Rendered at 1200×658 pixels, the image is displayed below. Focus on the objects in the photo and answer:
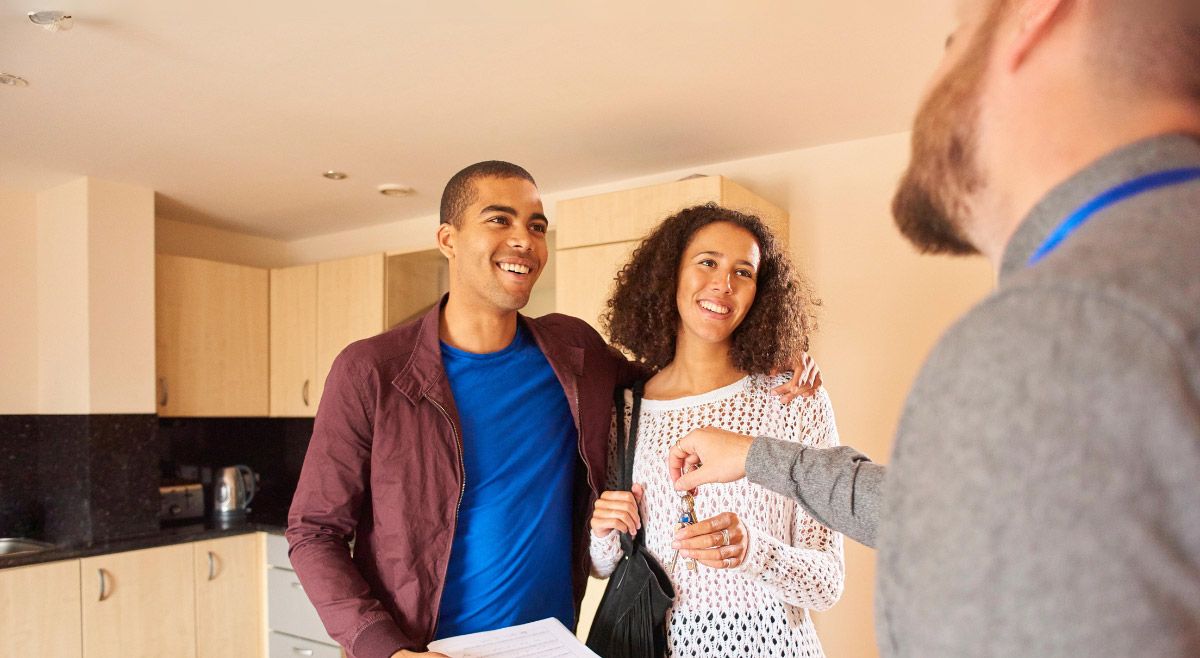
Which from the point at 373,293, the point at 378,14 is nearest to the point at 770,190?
the point at 378,14

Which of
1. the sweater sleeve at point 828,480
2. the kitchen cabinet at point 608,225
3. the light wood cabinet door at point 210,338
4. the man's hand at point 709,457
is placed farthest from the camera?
the light wood cabinet door at point 210,338

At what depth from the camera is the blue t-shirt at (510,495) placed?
1.44 m

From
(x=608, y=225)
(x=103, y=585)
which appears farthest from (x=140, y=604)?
(x=608, y=225)

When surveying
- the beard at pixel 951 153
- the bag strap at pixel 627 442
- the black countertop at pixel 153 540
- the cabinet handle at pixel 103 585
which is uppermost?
the beard at pixel 951 153

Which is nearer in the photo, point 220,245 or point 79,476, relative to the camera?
point 79,476

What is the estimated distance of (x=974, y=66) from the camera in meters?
0.47

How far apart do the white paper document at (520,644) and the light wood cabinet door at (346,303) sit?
279 centimetres

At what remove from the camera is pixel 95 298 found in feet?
11.3

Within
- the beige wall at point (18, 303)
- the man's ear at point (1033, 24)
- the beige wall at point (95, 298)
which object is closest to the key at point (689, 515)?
the man's ear at point (1033, 24)

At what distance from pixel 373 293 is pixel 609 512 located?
2909 mm

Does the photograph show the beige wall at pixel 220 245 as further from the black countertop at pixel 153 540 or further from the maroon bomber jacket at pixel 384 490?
the maroon bomber jacket at pixel 384 490

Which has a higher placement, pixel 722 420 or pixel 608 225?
pixel 608 225

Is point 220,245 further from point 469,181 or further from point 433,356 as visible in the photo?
point 433,356

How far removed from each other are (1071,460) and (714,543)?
947 mm
